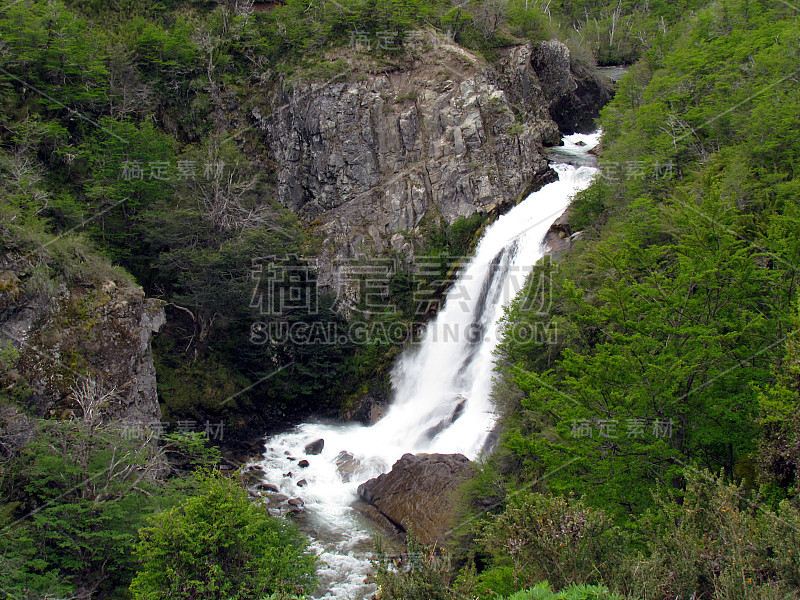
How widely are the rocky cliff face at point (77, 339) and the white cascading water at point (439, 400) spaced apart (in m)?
5.93

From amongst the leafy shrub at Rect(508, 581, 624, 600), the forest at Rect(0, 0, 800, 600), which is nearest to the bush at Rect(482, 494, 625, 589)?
the forest at Rect(0, 0, 800, 600)

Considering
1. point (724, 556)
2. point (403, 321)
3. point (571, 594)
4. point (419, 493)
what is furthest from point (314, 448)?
point (724, 556)

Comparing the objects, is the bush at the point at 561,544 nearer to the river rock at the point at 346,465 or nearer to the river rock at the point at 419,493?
the river rock at the point at 419,493

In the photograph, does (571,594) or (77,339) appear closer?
(571,594)

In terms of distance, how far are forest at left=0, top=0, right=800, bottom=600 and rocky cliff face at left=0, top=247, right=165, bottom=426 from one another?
161mm

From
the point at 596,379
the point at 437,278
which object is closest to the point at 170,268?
the point at 437,278

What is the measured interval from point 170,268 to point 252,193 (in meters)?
7.03

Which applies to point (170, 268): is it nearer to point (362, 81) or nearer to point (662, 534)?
point (362, 81)

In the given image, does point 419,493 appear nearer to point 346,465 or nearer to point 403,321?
point 346,465

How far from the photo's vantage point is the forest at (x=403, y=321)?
8625 mm

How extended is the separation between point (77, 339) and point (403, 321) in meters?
13.8

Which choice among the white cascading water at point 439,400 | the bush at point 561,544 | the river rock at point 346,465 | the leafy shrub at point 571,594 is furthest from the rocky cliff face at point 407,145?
the leafy shrub at point 571,594

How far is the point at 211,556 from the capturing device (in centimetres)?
952

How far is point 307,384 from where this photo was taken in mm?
26031
